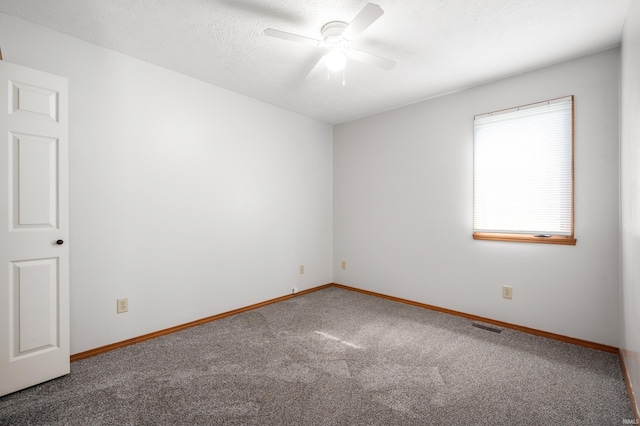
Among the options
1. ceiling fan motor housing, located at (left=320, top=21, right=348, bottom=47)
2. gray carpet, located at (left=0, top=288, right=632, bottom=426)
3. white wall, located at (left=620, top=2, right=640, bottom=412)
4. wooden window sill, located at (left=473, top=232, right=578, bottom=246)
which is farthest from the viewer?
wooden window sill, located at (left=473, top=232, right=578, bottom=246)

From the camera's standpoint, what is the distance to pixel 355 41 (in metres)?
2.26

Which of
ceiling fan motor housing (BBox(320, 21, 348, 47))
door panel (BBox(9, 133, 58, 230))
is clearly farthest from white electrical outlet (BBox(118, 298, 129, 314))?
ceiling fan motor housing (BBox(320, 21, 348, 47))

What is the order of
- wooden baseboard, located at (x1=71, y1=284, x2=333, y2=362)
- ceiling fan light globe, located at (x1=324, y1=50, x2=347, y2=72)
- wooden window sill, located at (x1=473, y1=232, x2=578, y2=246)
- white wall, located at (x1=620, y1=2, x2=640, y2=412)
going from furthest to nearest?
wooden window sill, located at (x1=473, y1=232, x2=578, y2=246)
wooden baseboard, located at (x1=71, y1=284, x2=333, y2=362)
ceiling fan light globe, located at (x1=324, y1=50, x2=347, y2=72)
white wall, located at (x1=620, y1=2, x2=640, y2=412)

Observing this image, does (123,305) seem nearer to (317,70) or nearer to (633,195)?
(317,70)

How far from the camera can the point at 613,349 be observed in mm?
2273

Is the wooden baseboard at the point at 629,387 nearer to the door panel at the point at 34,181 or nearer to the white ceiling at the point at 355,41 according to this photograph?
the white ceiling at the point at 355,41

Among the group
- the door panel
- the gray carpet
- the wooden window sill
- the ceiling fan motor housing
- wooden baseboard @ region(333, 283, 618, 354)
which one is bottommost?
the gray carpet

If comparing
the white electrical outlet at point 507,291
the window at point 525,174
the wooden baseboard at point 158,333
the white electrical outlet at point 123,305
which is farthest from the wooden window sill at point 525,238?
the white electrical outlet at point 123,305

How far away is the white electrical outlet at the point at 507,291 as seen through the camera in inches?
110

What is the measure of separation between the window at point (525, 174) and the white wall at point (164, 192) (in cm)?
222

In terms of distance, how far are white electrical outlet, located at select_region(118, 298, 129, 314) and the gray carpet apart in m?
0.31

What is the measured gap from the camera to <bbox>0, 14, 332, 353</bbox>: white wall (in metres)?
2.23

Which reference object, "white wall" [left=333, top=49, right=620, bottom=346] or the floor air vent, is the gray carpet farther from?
"white wall" [left=333, top=49, right=620, bottom=346]

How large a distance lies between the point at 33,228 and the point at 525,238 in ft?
12.7
